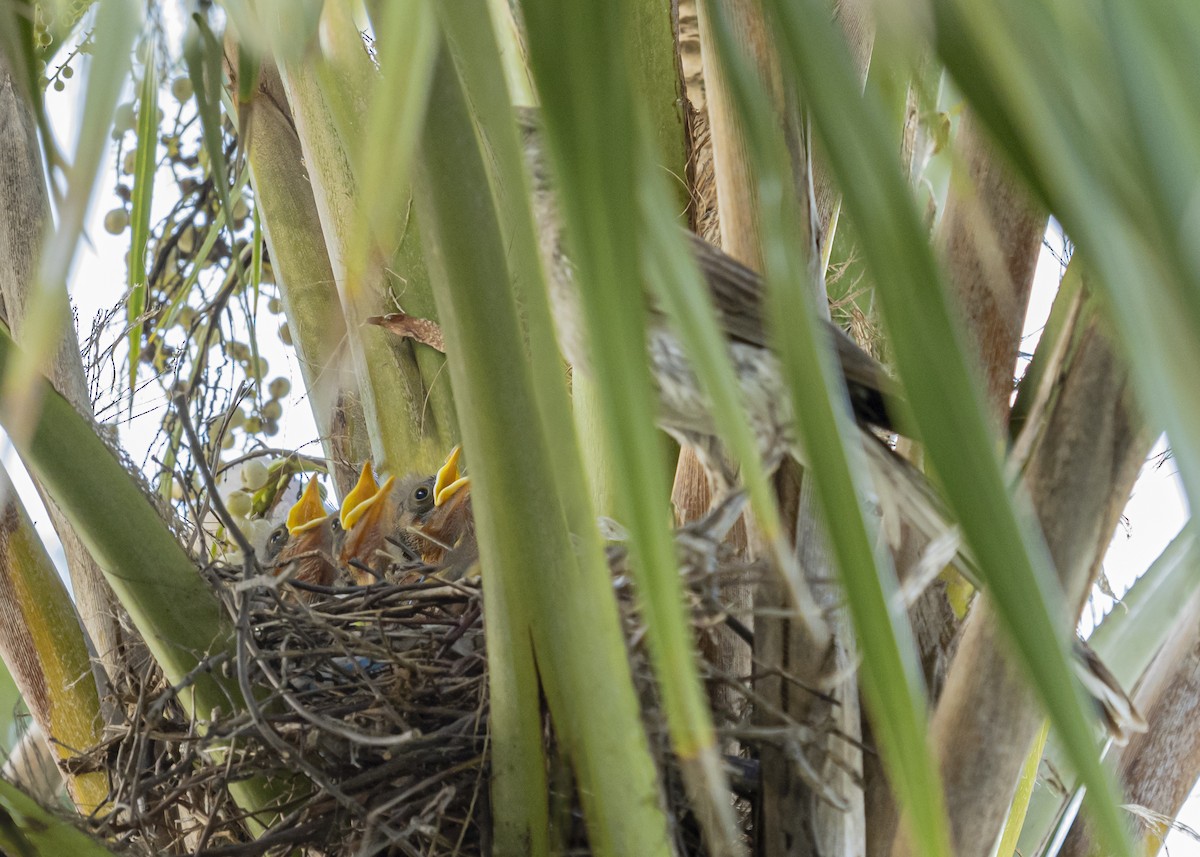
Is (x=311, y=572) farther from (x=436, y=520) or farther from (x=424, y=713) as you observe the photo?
(x=424, y=713)

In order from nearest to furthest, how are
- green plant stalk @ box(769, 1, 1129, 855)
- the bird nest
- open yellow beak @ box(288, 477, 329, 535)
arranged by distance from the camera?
green plant stalk @ box(769, 1, 1129, 855), the bird nest, open yellow beak @ box(288, 477, 329, 535)

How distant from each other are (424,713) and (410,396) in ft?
2.83

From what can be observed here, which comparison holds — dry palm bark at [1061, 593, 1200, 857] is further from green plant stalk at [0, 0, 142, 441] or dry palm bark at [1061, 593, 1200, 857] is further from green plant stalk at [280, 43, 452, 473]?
green plant stalk at [0, 0, 142, 441]

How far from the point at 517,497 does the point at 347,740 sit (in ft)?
1.82

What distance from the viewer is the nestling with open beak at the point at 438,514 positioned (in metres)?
1.95

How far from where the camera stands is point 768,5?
1.34 ft

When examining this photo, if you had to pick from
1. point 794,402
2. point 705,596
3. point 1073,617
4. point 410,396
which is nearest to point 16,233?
point 410,396

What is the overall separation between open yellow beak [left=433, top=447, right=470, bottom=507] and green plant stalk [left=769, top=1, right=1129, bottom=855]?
158cm

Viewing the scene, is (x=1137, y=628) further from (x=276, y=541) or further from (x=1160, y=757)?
(x=276, y=541)

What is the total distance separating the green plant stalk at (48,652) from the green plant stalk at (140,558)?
1.10ft

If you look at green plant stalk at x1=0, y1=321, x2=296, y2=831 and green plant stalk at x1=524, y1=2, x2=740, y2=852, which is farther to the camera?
green plant stalk at x1=0, y1=321, x2=296, y2=831

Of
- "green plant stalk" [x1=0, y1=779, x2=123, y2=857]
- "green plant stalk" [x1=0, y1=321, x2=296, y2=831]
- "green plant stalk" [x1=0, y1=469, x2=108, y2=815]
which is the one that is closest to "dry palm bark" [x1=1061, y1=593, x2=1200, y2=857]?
"green plant stalk" [x1=0, y1=321, x2=296, y2=831]

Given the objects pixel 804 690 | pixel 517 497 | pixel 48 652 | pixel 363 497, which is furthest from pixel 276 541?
pixel 517 497

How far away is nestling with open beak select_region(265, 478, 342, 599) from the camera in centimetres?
193
